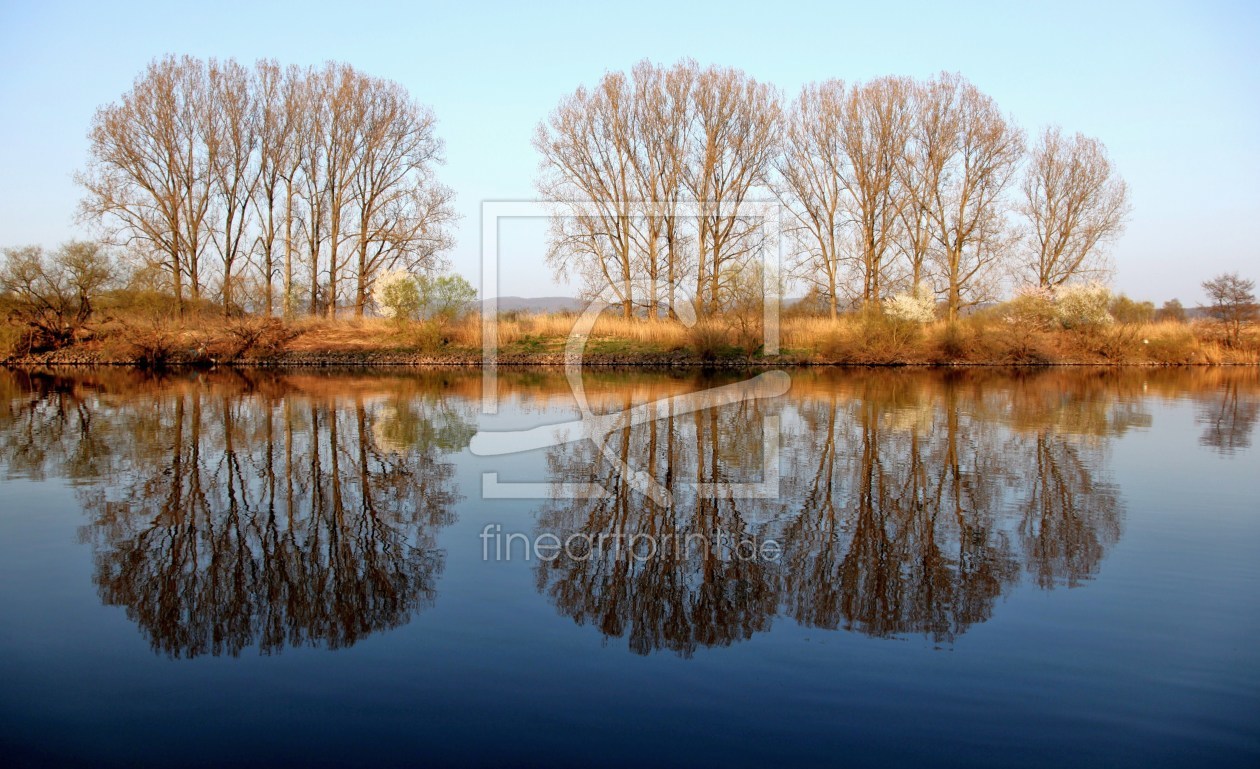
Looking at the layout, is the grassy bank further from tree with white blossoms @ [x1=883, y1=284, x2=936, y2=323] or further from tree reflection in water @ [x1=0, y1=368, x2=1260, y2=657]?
tree reflection in water @ [x1=0, y1=368, x2=1260, y2=657]

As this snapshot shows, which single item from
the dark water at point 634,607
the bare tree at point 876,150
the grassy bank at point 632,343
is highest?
the bare tree at point 876,150

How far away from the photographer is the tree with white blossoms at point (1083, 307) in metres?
34.4

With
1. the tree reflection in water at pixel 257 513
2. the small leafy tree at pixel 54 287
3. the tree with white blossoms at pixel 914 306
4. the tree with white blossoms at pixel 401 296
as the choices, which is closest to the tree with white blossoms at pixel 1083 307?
the tree with white blossoms at pixel 914 306

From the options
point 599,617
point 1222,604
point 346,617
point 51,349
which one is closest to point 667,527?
point 599,617

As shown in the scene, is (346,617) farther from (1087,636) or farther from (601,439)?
(601,439)

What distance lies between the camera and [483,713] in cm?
388

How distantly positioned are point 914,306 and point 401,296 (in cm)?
1994

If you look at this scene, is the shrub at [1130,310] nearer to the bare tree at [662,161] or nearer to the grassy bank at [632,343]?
the grassy bank at [632,343]

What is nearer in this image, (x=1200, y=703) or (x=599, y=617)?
(x=1200, y=703)

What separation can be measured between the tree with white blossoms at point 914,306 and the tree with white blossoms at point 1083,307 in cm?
554

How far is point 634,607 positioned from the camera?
205 inches

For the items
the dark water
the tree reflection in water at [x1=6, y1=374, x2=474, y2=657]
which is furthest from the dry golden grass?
the dark water

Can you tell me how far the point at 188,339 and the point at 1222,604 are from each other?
108 ft

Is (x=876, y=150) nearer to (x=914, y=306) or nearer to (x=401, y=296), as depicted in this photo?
(x=914, y=306)
